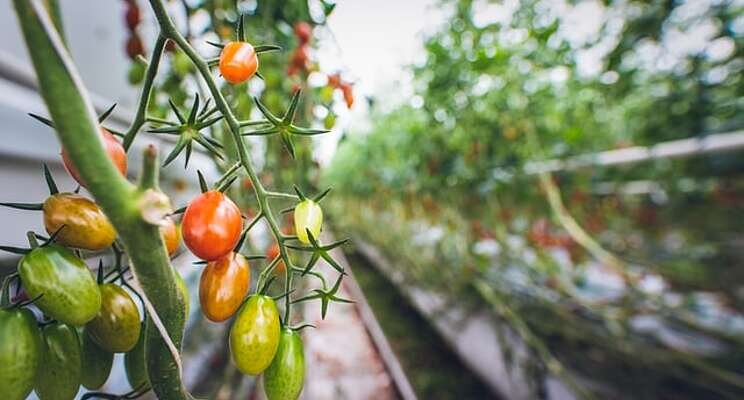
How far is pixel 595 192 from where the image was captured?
8.48 feet

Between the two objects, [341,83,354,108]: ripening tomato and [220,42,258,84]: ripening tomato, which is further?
[341,83,354,108]: ripening tomato

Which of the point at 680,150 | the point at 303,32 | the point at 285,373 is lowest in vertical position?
the point at 285,373

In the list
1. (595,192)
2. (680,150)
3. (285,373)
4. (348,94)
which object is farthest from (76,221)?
(595,192)

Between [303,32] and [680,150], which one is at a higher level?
[303,32]

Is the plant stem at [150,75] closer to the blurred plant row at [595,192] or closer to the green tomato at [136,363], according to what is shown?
the green tomato at [136,363]

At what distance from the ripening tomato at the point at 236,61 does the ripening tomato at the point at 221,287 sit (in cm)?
11

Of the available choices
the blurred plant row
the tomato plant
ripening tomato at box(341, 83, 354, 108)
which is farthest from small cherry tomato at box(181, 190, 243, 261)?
the blurred plant row

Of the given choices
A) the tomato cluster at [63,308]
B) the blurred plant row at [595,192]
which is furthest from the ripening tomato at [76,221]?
the blurred plant row at [595,192]

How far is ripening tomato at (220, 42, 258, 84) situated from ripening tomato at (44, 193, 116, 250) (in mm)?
105

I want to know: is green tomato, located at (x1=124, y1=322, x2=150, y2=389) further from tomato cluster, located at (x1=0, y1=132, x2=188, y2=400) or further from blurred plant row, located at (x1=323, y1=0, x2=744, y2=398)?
blurred plant row, located at (x1=323, y1=0, x2=744, y2=398)

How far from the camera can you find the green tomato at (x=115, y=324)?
24 centimetres

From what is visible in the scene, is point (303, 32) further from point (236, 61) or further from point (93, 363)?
point (93, 363)

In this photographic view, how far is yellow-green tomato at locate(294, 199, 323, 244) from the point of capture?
260 mm

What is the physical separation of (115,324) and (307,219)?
4.9 inches
